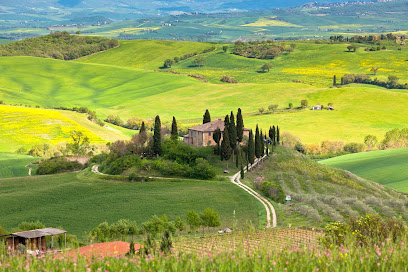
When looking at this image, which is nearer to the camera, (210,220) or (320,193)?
(210,220)

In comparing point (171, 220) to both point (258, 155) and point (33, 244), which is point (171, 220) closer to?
point (33, 244)

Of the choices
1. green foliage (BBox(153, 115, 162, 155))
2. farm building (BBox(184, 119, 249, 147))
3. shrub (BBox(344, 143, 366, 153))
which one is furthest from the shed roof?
shrub (BBox(344, 143, 366, 153))

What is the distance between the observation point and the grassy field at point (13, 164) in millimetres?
111688

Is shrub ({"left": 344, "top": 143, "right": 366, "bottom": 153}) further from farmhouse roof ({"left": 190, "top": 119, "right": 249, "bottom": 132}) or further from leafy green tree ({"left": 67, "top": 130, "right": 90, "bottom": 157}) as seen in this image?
leafy green tree ({"left": 67, "top": 130, "right": 90, "bottom": 157})

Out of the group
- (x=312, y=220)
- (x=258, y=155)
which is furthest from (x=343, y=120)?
(x=312, y=220)

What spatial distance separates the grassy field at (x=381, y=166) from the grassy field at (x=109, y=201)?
126 feet

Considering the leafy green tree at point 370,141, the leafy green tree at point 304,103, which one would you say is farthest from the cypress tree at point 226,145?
Result: the leafy green tree at point 304,103

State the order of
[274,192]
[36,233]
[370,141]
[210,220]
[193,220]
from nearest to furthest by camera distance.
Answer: [36,233], [193,220], [210,220], [274,192], [370,141]

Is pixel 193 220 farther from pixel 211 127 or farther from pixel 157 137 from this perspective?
pixel 211 127

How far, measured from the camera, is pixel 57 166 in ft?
360

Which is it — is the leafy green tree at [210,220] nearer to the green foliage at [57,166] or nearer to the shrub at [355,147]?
the green foliage at [57,166]

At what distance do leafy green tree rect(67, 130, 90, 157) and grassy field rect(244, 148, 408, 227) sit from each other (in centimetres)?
5058

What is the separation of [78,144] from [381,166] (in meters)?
75.4

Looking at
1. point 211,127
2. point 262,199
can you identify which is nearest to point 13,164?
point 211,127
